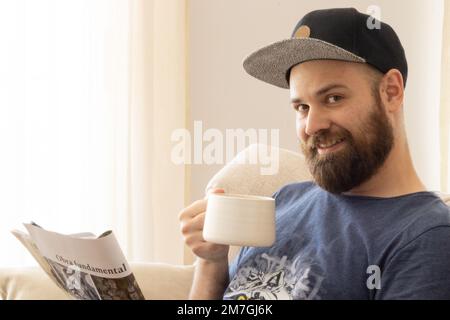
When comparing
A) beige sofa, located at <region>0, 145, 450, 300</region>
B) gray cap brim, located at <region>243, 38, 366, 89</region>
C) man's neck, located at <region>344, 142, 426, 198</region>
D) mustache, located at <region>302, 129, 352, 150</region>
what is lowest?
beige sofa, located at <region>0, 145, 450, 300</region>

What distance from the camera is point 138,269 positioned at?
1554 millimetres

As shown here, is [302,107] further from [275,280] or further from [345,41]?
[275,280]

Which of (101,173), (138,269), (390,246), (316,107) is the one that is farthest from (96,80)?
(390,246)

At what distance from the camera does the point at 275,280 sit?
115cm

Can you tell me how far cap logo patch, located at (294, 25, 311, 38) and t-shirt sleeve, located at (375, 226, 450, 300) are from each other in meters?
0.43

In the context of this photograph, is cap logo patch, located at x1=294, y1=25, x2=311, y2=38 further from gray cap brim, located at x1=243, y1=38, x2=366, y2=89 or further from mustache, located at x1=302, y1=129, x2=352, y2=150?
mustache, located at x1=302, y1=129, x2=352, y2=150

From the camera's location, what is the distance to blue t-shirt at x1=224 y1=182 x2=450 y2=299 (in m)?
0.98

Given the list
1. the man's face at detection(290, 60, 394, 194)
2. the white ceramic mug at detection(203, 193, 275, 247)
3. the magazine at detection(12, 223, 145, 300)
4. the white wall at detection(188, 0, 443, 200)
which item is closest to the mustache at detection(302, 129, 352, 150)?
the man's face at detection(290, 60, 394, 194)

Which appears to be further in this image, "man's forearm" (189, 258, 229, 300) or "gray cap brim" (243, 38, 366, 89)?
"man's forearm" (189, 258, 229, 300)

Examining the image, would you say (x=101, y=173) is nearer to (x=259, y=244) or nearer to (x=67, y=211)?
(x=67, y=211)

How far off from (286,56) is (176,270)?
64cm

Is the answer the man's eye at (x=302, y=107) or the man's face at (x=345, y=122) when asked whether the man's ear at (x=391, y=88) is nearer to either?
the man's face at (x=345, y=122)

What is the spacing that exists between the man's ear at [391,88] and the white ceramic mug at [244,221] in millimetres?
322

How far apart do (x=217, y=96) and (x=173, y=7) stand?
1.29ft
